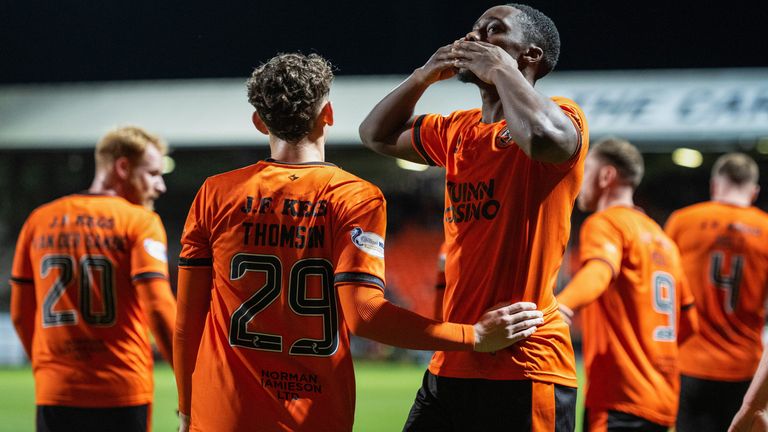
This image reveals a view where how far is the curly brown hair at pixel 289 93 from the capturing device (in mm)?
2615

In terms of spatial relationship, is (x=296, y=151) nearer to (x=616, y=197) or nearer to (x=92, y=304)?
(x=92, y=304)

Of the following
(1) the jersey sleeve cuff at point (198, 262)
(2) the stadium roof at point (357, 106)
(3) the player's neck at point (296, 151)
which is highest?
(2) the stadium roof at point (357, 106)

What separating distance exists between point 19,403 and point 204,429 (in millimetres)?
8638

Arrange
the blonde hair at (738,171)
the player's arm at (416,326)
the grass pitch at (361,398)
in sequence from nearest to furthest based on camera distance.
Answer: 1. the player's arm at (416,326)
2. the blonde hair at (738,171)
3. the grass pitch at (361,398)

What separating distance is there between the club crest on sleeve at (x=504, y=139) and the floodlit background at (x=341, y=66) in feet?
29.8

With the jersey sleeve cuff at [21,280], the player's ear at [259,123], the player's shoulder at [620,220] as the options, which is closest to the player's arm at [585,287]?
the player's shoulder at [620,220]

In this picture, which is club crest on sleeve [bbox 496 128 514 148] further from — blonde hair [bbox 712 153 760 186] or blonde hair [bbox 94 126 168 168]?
blonde hair [bbox 712 153 760 186]

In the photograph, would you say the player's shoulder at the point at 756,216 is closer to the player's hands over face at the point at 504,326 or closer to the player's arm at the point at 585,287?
the player's arm at the point at 585,287

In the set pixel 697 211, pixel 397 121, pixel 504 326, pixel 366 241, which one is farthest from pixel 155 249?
pixel 697 211

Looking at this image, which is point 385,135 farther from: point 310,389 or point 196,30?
point 196,30

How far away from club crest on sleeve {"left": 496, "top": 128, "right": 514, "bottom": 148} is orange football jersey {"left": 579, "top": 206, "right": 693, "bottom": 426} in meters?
1.45

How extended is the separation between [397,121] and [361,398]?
804 cm

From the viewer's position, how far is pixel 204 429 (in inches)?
102

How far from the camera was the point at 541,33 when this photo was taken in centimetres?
304
